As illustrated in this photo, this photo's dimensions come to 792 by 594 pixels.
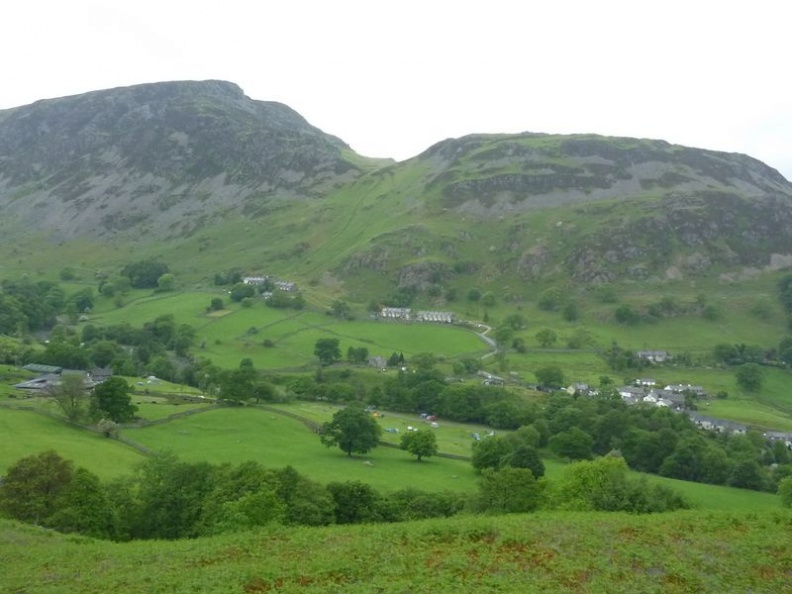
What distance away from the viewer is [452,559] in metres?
19.3

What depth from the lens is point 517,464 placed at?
5303cm

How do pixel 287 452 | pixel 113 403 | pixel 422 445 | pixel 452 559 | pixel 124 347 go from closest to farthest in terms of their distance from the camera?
pixel 452 559 → pixel 287 452 → pixel 422 445 → pixel 113 403 → pixel 124 347

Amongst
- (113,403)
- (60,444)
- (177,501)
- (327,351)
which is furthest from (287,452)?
(327,351)

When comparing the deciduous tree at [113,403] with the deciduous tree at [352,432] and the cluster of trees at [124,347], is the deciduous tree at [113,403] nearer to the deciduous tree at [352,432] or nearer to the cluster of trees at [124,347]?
the deciduous tree at [352,432]

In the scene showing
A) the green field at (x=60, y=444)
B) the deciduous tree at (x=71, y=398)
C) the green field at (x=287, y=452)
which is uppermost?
the deciduous tree at (x=71, y=398)

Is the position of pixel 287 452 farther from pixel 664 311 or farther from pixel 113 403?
pixel 664 311

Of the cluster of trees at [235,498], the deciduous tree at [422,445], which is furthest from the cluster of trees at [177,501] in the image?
the deciduous tree at [422,445]

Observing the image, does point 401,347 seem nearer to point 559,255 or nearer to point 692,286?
point 559,255

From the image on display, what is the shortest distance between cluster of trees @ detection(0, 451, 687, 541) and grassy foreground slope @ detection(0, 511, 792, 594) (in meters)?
7.43

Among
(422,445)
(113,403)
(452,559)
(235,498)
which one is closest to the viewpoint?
(452,559)

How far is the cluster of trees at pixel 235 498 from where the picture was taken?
31.1m

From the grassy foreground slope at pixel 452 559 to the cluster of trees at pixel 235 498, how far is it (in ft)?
24.4

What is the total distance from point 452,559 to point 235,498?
16.7 meters

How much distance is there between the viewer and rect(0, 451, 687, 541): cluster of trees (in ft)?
102
